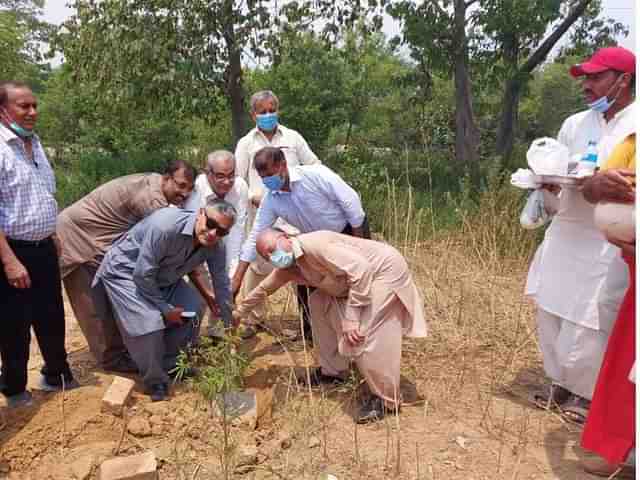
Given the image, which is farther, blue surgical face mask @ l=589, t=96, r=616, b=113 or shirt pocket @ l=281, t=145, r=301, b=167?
shirt pocket @ l=281, t=145, r=301, b=167

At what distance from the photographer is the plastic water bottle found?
2822 mm

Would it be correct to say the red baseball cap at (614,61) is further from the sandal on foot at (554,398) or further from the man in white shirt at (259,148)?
the man in white shirt at (259,148)

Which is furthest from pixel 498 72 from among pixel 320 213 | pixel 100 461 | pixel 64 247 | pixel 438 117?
pixel 438 117

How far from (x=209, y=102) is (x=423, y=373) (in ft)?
20.3

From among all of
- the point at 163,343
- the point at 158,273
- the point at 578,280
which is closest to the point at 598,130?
the point at 578,280

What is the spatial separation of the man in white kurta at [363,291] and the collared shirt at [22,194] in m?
1.11

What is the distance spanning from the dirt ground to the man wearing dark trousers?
0.34 m

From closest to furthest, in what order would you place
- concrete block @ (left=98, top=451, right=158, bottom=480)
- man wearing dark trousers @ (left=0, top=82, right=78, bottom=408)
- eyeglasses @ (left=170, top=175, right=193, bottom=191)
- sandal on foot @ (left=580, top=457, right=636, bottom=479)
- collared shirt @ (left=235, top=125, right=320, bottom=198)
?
1. concrete block @ (left=98, top=451, right=158, bottom=480)
2. sandal on foot @ (left=580, top=457, right=636, bottom=479)
3. man wearing dark trousers @ (left=0, top=82, right=78, bottom=408)
4. eyeglasses @ (left=170, top=175, right=193, bottom=191)
5. collared shirt @ (left=235, top=125, right=320, bottom=198)

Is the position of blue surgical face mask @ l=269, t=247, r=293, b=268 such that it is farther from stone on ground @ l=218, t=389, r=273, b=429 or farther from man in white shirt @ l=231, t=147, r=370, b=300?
stone on ground @ l=218, t=389, r=273, b=429

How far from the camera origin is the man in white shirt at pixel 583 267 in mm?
2893

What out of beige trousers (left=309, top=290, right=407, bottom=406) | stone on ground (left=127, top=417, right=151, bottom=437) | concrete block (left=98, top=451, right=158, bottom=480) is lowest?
stone on ground (left=127, top=417, right=151, bottom=437)

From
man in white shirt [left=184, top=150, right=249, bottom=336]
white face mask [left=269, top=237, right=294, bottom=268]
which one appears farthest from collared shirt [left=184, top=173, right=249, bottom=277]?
white face mask [left=269, top=237, right=294, bottom=268]

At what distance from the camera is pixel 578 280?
10.1 ft

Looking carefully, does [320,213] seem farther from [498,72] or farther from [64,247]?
[498,72]
